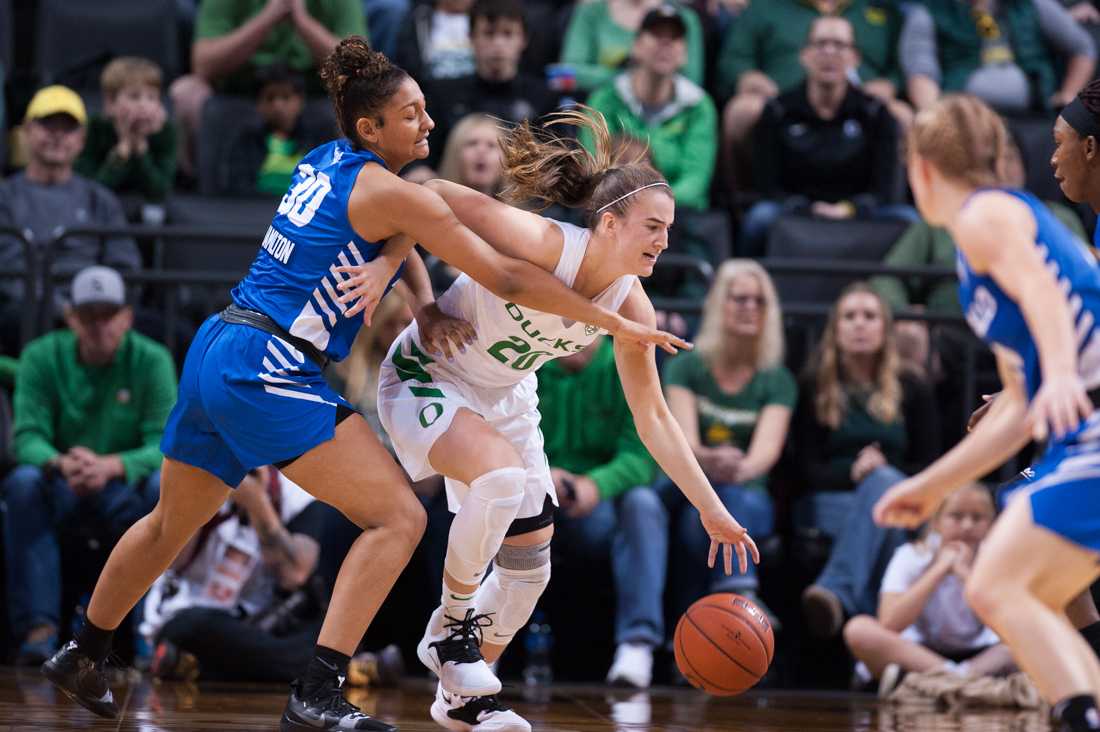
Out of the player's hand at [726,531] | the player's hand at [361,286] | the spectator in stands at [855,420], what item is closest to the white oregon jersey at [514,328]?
the player's hand at [361,286]

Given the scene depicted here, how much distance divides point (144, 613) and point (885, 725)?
326 cm

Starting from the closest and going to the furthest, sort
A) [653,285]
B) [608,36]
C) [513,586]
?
[513,586], [653,285], [608,36]

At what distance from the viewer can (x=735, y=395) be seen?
294 inches

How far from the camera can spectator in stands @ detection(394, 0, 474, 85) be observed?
9.20 m

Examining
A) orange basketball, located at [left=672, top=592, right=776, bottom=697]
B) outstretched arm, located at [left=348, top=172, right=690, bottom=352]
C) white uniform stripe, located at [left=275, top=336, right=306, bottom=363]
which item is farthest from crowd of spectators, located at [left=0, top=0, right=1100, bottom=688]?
white uniform stripe, located at [left=275, top=336, right=306, bottom=363]

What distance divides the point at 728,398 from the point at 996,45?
12.4ft

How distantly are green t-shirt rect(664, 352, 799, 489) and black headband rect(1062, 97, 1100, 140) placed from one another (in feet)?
9.85

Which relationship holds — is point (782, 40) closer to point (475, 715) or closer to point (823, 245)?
point (823, 245)

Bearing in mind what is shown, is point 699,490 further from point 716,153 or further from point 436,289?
point 716,153

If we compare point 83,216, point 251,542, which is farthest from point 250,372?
point 83,216

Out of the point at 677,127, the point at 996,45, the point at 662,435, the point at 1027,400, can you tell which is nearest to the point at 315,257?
the point at 662,435

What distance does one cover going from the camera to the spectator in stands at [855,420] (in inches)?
288

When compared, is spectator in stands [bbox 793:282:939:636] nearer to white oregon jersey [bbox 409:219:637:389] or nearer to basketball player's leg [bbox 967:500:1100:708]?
white oregon jersey [bbox 409:219:637:389]

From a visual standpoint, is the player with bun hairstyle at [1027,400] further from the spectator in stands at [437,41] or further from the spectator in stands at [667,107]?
the spectator in stands at [437,41]
